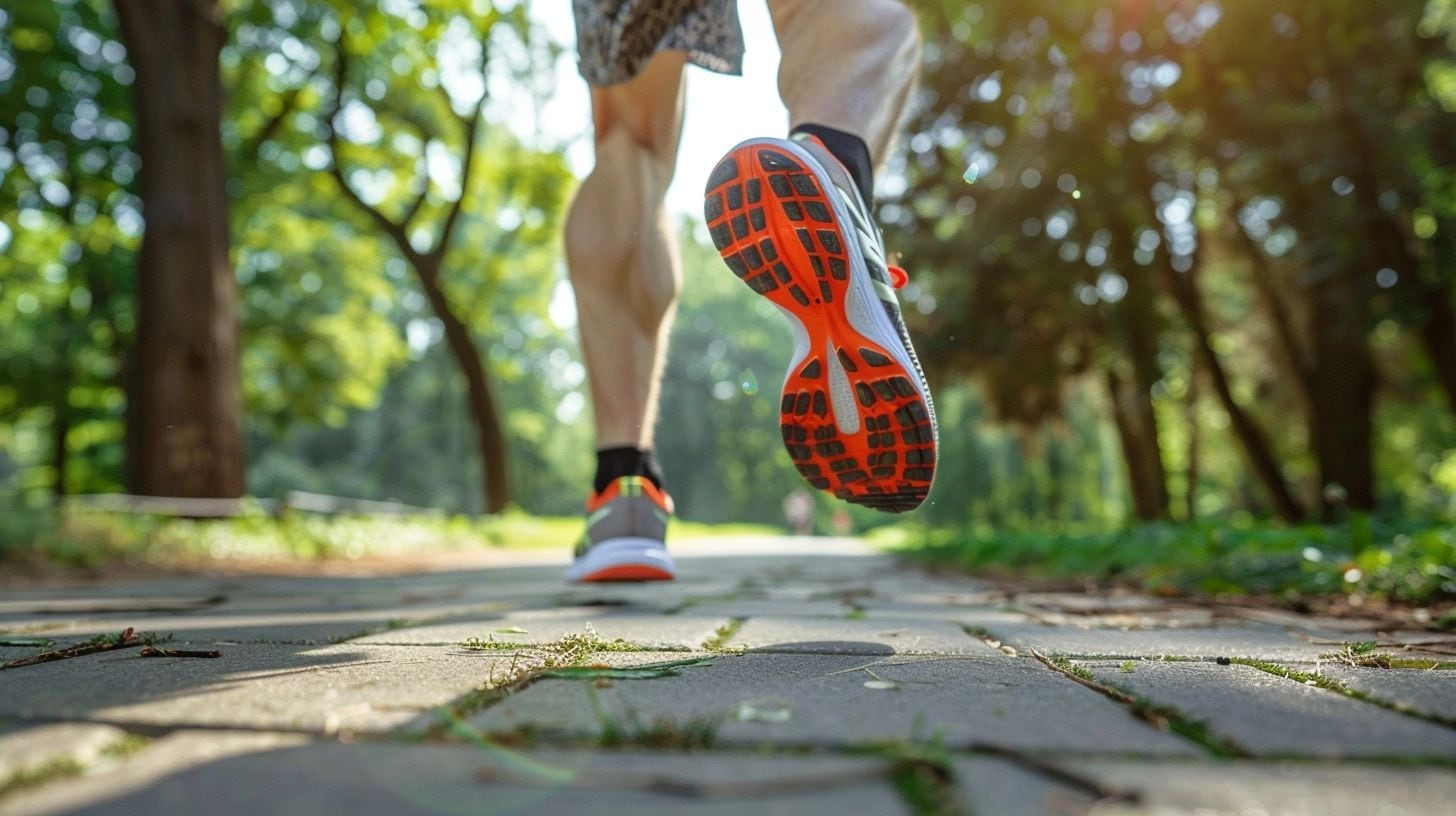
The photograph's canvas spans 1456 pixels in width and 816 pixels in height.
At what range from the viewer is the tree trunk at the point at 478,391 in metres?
12.9

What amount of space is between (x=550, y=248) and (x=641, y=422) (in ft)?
46.9

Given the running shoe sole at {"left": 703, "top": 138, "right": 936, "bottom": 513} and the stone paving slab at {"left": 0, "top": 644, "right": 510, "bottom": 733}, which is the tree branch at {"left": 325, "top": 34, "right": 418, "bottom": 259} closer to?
the running shoe sole at {"left": 703, "top": 138, "right": 936, "bottom": 513}

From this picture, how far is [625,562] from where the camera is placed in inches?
89.8

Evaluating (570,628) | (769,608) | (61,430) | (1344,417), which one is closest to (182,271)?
(769,608)

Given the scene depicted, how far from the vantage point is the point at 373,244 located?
16.2 metres

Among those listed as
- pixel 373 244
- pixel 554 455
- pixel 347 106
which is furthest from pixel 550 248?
pixel 554 455

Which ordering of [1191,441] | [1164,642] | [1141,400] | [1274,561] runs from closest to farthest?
[1164,642], [1274,561], [1141,400], [1191,441]

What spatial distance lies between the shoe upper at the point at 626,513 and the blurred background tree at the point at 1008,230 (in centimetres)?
105

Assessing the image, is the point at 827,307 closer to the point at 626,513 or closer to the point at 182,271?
the point at 626,513

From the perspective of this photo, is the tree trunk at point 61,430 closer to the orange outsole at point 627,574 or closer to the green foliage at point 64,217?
the green foliage at point 64,217

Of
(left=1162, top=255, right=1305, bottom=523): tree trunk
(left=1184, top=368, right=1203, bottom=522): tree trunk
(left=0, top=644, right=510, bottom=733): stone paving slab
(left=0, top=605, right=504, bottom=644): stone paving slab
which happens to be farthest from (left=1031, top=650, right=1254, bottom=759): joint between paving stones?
(left=1184, top=368, right=1203, bottom=522): tree trunk

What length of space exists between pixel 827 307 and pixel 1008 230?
20.5ft

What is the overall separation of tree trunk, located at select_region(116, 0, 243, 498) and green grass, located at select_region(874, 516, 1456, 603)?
207 inches

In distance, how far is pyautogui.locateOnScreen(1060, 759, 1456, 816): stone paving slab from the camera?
68cm
